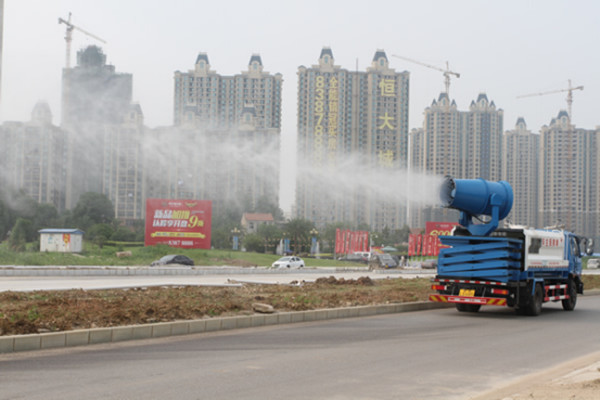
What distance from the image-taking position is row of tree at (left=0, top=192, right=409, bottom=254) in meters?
63.8

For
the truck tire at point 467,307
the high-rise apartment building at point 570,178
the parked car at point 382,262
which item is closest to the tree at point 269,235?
the parked car at point 382,262

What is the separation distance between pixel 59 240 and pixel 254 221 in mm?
31552

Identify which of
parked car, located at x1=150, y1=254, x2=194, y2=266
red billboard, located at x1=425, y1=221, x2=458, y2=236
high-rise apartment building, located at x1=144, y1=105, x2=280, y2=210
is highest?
high-rise apartment building, located at x1=144, y1=105, x2=280, y2=210

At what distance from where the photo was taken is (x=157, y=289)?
20.5 m

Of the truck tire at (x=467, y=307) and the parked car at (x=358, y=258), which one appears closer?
the truck tire at (x=467, y=307)

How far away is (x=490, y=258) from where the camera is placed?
16.6 metres

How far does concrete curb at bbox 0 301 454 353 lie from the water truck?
2199mm

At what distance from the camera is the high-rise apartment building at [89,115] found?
60253mm

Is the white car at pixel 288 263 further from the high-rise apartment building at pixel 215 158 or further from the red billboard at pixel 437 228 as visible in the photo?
the red billboard at pixel 437 228

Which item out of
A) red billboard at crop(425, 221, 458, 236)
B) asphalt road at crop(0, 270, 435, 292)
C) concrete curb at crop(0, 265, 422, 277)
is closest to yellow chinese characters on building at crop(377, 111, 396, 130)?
red billboard at crop(425, 221, 458, 236)

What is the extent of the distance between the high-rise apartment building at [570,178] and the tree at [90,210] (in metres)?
64.6

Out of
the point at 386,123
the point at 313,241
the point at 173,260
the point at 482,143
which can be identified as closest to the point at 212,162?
the point at 173,260

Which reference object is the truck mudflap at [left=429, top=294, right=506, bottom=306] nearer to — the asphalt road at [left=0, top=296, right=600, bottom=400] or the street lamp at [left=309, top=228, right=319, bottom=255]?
the asphalt road at [left=0, top=296, right=600, bottom=400]

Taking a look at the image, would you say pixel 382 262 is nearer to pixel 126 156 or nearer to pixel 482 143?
pixel 126 156
